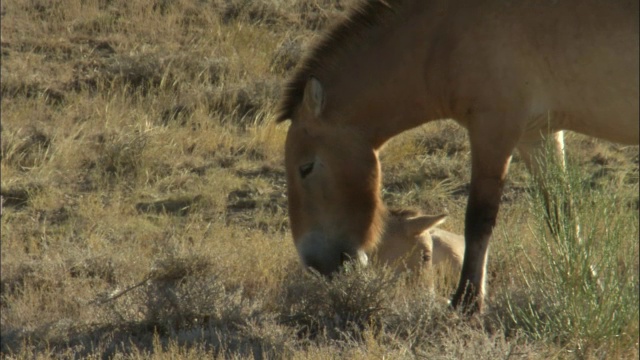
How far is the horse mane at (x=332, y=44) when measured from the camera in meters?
6.45

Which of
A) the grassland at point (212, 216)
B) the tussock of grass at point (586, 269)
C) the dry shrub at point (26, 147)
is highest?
the tussock of grass at point (586, 269)

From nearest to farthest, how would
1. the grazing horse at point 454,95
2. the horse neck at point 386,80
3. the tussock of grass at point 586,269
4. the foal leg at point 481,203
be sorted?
the tussock of grass at point 586,269 → the grazing horse at point 454,95 → the foal leg at point 481,203 → the horse neck at point 386,80

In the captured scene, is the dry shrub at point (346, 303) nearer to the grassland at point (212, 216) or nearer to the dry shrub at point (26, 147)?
the grassland at point (212, 216)

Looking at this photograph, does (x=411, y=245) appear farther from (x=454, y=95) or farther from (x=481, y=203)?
(x=454, y=95)

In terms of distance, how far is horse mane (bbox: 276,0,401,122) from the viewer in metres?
6.45

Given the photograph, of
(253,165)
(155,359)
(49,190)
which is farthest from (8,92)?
(155,359)

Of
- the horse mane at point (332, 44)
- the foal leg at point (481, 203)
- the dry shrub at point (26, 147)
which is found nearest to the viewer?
the foal leg at point (481, 203)

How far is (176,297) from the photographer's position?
20.1 feet

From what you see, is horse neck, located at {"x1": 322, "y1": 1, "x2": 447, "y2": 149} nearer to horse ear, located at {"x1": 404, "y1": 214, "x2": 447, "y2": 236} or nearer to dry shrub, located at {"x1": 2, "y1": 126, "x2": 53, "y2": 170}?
horse ear, located at {"x1": 404, "y1": 214, "x2": 447, "y2": 236}

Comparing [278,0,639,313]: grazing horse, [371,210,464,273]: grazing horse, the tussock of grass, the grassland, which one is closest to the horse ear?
[371,210,464,273]: grazing horse

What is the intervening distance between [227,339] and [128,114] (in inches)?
186

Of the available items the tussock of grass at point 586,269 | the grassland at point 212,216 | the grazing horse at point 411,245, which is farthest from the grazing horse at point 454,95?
the tussock of grass at point 586,269

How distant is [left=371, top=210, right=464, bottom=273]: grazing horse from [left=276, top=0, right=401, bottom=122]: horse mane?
38.7 inches

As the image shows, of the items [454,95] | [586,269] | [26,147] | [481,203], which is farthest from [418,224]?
[26,147]
